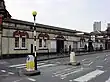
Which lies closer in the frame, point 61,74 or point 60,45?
point 61,74

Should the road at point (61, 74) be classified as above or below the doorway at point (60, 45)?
below

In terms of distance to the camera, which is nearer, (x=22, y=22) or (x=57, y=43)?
(x=22, y=22)

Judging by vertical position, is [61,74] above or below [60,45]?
below

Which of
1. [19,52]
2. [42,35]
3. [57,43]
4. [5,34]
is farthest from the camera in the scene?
[57,43]

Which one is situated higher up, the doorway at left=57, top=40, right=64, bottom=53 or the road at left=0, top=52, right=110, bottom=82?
the doorway at left=57, top=40, right=64, bottom=53

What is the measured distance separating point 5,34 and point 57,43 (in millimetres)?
13850

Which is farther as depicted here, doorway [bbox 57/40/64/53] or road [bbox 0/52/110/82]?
doorway [bbox 57/40/64/53]

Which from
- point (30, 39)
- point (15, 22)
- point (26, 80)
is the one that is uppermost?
point (15, 22)

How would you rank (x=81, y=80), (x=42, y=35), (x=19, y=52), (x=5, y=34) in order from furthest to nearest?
(x=42, y=35), (x=19, y=52), (x=5, y=34), (x=81, y=80)

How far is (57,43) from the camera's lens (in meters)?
41.0

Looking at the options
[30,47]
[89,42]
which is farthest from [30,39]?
[89,42]

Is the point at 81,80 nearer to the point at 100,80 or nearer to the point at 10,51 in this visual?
the point at 100,80

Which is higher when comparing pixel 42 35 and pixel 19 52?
pixel 42 35

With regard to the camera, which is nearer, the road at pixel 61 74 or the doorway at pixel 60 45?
the road at pixel 61 74
